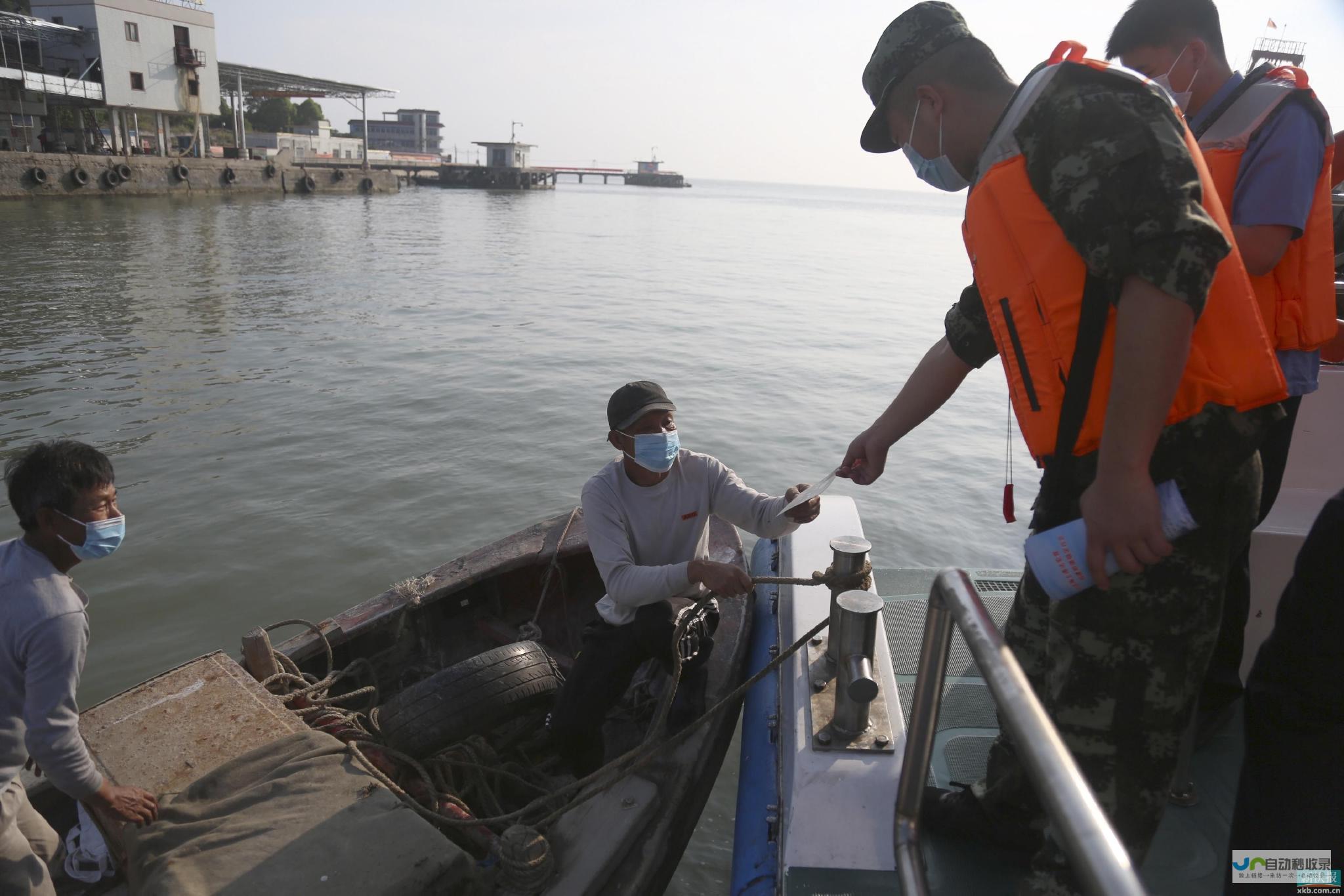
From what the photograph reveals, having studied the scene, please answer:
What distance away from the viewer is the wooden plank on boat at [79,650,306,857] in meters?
2.79

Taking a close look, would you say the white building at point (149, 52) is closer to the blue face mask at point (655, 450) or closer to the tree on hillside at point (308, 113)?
the tree on hillside at point (308, 113)

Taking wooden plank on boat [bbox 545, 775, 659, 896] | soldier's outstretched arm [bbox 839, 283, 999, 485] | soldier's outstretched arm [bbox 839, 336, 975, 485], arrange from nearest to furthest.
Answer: soldier's outstretched arm [bbox 839, 283, 999, 485]
soldier's outstretched arm [bbox 839, 336, 975, 485]
wooden plank on boat [bbox 545, 775, 659, 896]

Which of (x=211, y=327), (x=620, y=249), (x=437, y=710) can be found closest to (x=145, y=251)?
(x=211, y=327)

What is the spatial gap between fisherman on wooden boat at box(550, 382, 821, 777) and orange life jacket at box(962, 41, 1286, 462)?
5.41 ft

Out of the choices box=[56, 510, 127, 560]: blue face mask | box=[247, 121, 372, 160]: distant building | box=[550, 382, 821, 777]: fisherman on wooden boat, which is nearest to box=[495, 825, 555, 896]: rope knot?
box=[550, 382, 821, 777]: fisherman on wooden boat

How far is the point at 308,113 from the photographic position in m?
74.4

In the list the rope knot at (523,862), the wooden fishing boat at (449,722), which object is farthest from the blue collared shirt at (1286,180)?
the rope knot at (523,862)

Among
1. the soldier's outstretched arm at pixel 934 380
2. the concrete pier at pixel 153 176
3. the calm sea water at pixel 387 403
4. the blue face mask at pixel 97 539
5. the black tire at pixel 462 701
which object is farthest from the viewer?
the concrete pier at pixel 153 176

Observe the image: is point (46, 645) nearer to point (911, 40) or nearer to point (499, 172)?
point (911, 40)

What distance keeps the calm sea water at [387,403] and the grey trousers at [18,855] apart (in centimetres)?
262

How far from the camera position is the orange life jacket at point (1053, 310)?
1.58 meters

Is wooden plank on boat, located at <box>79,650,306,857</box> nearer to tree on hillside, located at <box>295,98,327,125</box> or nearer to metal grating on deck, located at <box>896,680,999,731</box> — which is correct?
metal grating on deck, located at <box>896,680,999,731</box>

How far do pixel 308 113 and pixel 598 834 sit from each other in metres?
84.6

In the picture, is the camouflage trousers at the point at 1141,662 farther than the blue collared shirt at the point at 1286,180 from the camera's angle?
No
